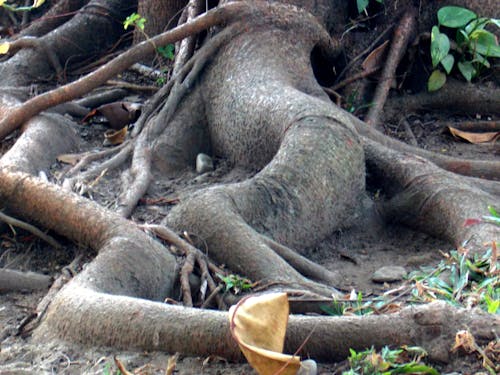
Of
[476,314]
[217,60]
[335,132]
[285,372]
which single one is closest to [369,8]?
[217,60]

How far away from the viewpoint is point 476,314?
104 inches

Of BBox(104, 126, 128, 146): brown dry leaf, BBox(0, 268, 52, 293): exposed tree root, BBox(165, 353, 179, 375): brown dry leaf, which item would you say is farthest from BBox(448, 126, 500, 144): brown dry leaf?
BBox(165, 353, 179, 375): brown dry leaf

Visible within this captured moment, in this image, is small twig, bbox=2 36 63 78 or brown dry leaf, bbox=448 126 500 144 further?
small twig, bbox=2 36 63 78

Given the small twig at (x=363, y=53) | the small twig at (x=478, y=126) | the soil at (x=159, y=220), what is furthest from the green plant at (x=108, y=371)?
the small twig at (x=478, y=126)

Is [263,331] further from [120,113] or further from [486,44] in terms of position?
[486,44]

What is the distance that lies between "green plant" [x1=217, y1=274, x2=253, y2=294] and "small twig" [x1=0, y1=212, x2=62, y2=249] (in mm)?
952

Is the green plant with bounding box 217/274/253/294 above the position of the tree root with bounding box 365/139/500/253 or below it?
above

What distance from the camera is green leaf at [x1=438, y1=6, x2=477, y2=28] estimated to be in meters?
5.77

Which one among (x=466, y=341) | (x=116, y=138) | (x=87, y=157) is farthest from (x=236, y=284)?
(x=116, y=138)

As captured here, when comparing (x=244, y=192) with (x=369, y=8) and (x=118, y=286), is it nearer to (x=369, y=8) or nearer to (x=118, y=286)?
(x=118, y=286)

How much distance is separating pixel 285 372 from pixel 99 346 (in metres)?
0.88

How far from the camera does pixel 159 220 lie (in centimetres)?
425

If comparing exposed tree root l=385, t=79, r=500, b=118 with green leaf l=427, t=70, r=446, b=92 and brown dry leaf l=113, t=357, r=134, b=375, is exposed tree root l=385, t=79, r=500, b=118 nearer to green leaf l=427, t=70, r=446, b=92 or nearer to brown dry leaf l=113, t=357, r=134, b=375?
green leaf l=427, t=70, r=446, b=92

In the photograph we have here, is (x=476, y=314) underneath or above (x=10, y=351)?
above
